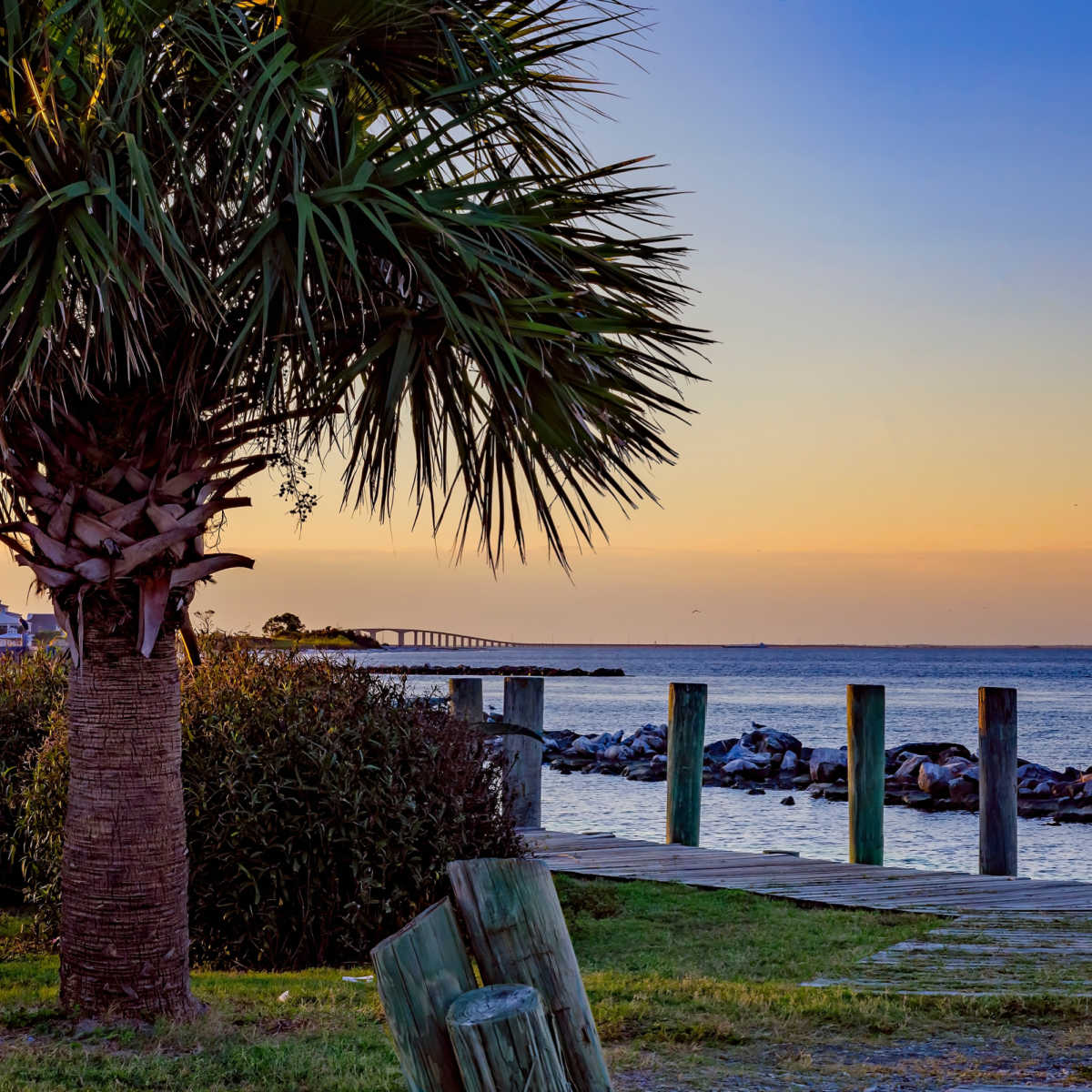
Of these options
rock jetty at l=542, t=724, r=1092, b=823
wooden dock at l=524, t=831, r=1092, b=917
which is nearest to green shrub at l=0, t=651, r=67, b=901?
wooden dock at l=524, t=831, r=1092, b=917

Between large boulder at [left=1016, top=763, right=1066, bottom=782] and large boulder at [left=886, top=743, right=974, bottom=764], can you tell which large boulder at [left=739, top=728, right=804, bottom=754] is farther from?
large boulder at [left=1016, top=763, right=1066, bottom=782]

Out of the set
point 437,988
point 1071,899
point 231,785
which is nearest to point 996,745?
point 1071,899

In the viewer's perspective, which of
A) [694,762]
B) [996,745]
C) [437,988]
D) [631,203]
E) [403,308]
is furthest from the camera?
[694,762]

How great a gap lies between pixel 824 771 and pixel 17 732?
16.1 metres

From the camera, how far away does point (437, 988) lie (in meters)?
2.23

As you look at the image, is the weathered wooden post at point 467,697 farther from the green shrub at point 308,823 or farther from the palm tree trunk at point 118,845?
the palm tree trunk at point 118,845

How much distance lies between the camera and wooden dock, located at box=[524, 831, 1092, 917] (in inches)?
338

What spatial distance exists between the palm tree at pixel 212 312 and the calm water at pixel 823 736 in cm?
589

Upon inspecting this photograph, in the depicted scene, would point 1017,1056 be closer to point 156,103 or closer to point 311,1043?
point 311,1043

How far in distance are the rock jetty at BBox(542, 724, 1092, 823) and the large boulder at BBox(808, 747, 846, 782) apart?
2 centimetres

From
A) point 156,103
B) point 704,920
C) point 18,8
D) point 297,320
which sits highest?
point 18,8

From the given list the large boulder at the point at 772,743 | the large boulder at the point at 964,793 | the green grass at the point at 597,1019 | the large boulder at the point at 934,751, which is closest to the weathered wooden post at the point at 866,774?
the green grass at the point at 597,1019

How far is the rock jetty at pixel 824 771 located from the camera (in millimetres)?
20047

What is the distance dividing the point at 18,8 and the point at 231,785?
4.22m
